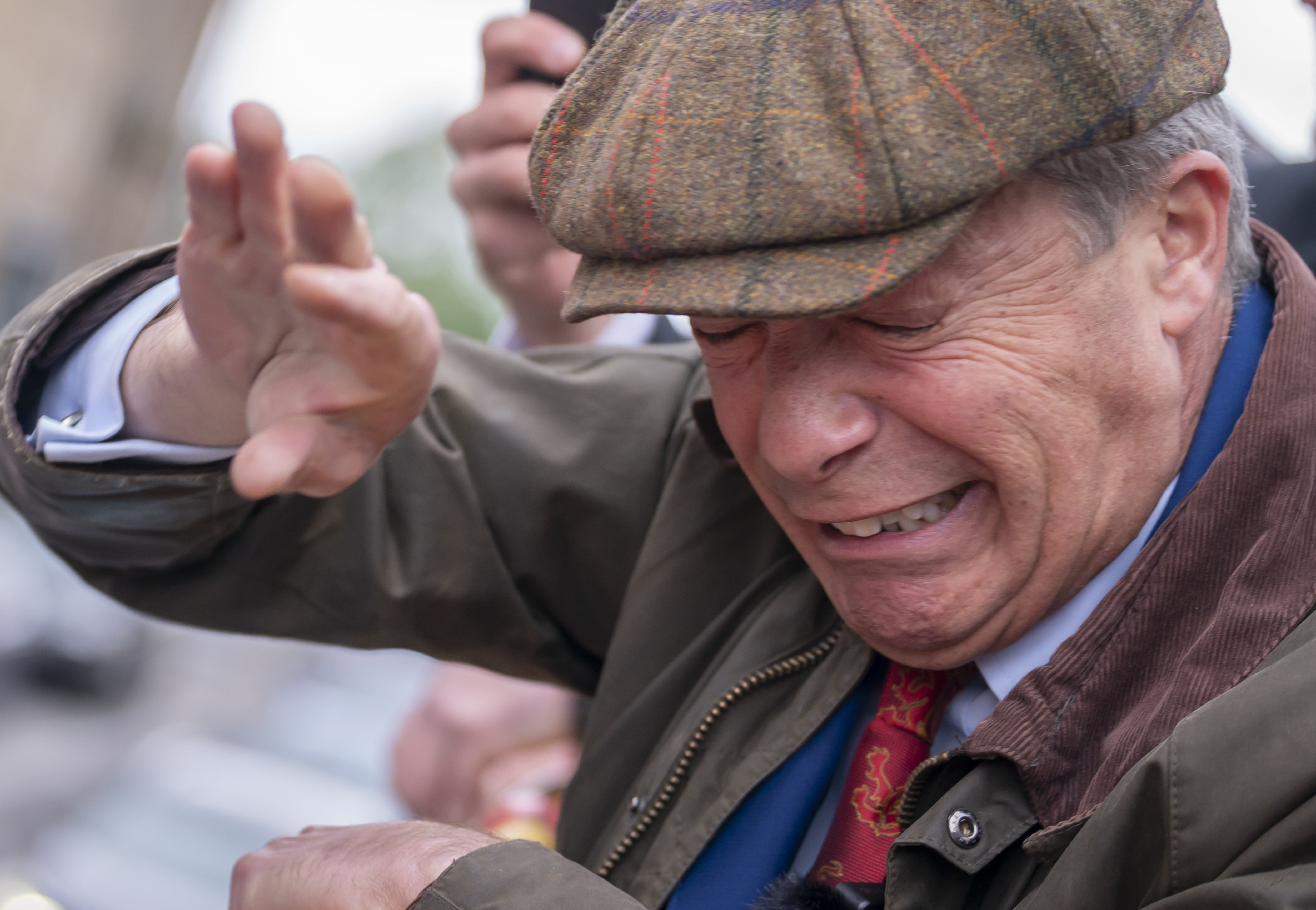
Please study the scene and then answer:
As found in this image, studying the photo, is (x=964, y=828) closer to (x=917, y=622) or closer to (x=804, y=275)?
(x=917, y=622)

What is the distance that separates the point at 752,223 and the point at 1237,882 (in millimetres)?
726

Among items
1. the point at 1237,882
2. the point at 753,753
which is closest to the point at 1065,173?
the point at 1237,882

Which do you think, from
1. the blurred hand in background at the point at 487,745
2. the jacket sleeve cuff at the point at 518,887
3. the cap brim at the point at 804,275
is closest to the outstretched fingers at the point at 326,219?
the cap brim at the point at 804,275

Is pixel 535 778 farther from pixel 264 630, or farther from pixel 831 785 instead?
pixel 831 785

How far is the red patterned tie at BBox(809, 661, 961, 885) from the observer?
137cm

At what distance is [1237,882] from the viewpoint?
0.90 m

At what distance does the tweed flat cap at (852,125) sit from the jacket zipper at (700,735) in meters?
0.63

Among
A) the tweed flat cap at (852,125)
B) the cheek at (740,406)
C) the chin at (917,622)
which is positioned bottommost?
the chin at (917,622)

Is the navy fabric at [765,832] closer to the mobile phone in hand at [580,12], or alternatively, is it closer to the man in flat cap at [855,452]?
the man in flat cap at [855,452]

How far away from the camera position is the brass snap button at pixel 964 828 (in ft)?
3.88

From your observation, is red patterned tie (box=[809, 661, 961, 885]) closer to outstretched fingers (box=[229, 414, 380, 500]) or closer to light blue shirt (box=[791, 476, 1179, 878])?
light blue shirt (box=[791, 476, 1179, 878])

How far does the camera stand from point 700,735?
153 centimetres

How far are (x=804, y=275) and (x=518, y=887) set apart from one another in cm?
72

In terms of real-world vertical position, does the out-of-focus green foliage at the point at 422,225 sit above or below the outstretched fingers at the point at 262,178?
below
